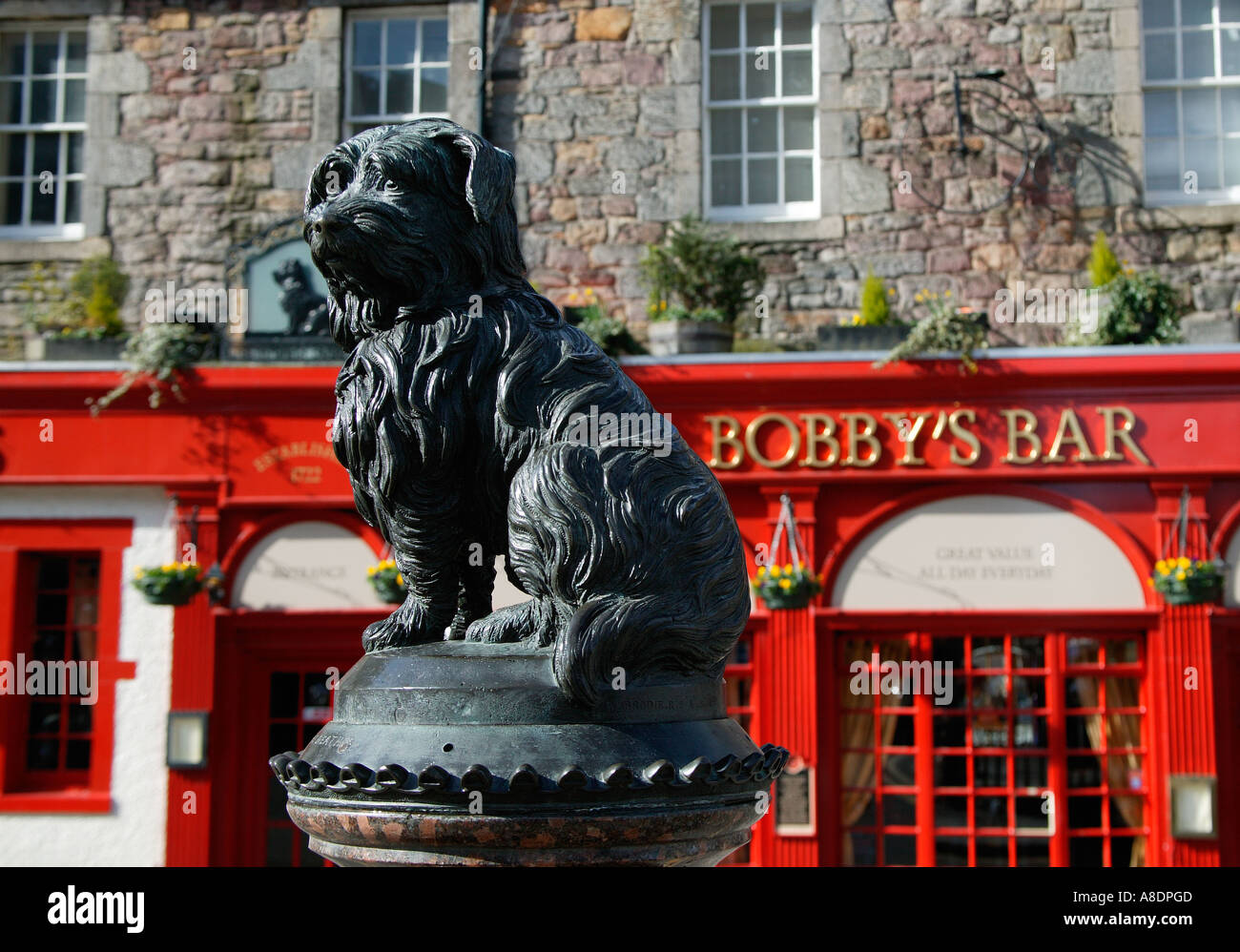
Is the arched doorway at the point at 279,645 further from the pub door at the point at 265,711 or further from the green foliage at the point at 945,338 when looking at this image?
the green foliage at the point at 945,338

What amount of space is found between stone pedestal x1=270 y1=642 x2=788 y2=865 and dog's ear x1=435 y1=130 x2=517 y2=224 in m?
0.91

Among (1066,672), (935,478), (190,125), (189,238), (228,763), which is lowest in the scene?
(228,763)

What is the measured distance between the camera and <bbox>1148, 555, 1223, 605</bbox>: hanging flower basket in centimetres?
905

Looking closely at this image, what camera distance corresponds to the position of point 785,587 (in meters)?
9.23

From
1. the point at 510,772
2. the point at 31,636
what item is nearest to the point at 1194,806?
the point at 510,772

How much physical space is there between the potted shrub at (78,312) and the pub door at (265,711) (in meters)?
2.32

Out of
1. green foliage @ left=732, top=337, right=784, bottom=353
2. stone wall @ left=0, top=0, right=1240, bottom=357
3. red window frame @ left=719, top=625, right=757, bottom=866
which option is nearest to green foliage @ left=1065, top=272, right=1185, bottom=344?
stone wall @ left=0, top=0, right=1240, bottom=357

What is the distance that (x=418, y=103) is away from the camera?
1096 centimetres

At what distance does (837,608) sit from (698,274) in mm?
2644

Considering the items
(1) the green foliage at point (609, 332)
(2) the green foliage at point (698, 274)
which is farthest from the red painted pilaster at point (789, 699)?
(2) the green foliage at point (698, 274)

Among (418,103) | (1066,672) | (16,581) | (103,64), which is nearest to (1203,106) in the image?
(1066,672)

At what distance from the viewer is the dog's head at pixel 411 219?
8.93ft

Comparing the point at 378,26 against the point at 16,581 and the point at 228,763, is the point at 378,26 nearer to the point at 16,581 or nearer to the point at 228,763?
the point at 16,581
